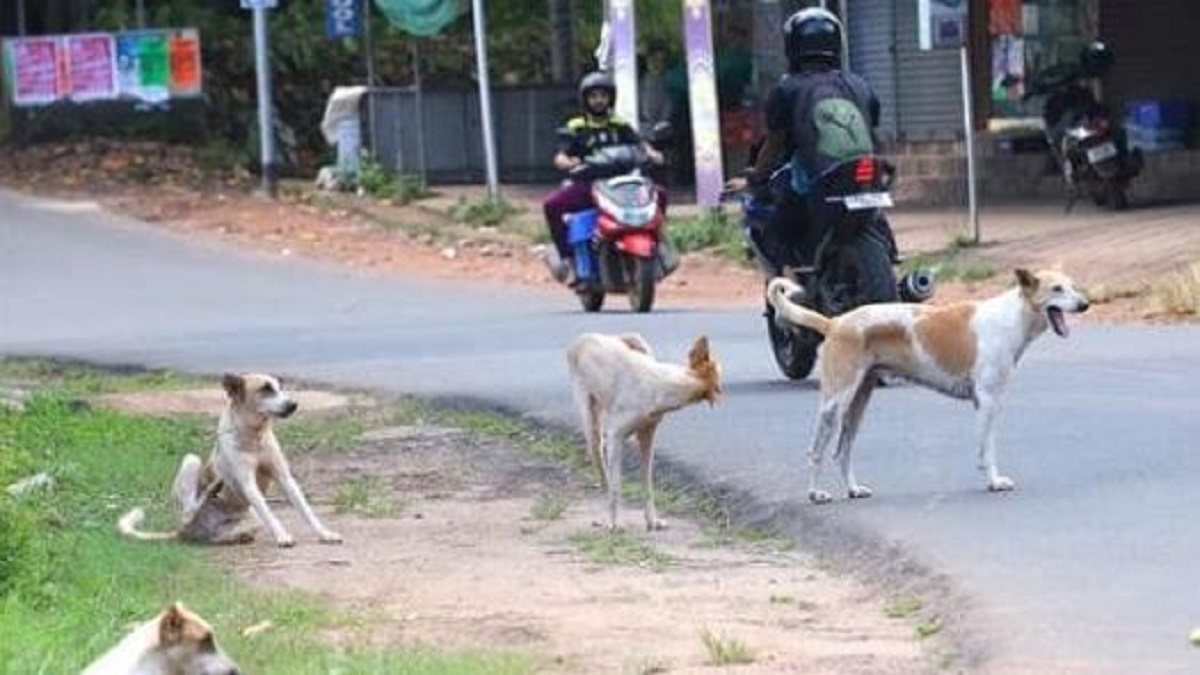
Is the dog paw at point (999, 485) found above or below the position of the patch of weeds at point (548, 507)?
above

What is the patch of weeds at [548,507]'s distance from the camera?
1196 centimetres

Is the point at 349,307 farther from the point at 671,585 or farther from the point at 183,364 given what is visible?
the point at 671,585

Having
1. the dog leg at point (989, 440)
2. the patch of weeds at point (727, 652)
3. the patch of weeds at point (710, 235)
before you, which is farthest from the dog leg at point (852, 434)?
the patch of weeds at point (710, 235)

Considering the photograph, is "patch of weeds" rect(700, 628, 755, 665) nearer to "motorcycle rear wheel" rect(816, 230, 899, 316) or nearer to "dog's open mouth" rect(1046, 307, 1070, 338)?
"dog's open mouth" rect(1046, 307, 1070, 338)

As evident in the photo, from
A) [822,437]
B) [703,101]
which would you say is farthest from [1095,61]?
[822,437]

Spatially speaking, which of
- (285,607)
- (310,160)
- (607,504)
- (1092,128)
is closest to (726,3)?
(310,160)

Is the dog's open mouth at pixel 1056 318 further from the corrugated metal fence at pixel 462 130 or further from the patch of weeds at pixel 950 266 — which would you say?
the corrugated metal fence at pixel 462 130

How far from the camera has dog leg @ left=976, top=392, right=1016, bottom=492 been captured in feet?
36.6

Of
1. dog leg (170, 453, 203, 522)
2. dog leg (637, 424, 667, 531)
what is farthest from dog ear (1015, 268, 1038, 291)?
dog leg (170, 453, 203, 522)

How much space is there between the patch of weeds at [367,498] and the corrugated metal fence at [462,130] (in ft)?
71.4

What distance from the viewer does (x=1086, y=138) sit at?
2564 centimetres

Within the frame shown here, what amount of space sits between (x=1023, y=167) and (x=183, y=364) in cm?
1212

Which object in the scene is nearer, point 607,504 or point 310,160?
point 607,504

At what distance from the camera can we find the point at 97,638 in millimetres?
8703
